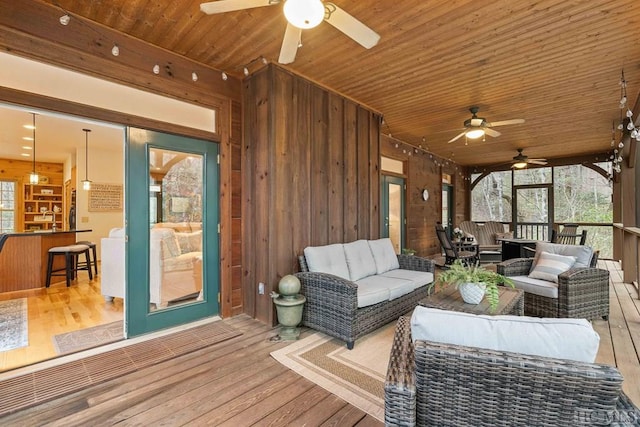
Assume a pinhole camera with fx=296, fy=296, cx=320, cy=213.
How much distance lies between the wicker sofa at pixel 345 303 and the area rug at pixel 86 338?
1.96 meters

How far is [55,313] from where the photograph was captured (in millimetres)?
3711

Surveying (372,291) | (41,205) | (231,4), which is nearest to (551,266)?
(372,291)

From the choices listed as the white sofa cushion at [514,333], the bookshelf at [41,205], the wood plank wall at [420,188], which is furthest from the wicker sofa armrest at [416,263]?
the bookshelf at [41,205]

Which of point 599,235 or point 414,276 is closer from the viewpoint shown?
point 414,276

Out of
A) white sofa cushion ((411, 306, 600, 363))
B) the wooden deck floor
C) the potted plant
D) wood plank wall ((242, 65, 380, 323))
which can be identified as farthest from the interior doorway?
white sofa cushion ((411, 306, 600, 363))

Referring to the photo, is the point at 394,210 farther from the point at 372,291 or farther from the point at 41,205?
the point at 41,205

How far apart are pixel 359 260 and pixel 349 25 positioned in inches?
101

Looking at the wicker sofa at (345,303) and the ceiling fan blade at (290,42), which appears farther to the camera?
the wicker sofa at (345,303)

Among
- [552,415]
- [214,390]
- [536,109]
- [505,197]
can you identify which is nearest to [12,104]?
[214,390]

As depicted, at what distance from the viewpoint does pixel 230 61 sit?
3373mm

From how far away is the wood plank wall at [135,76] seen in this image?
2.38 meters

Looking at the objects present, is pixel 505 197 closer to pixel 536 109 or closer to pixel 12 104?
pixel 536 109

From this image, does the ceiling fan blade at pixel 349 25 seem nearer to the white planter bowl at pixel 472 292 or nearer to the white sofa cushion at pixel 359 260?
the white planter bowl at pixel 472 292

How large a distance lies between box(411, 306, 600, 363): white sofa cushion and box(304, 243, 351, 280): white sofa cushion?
2087 mm
